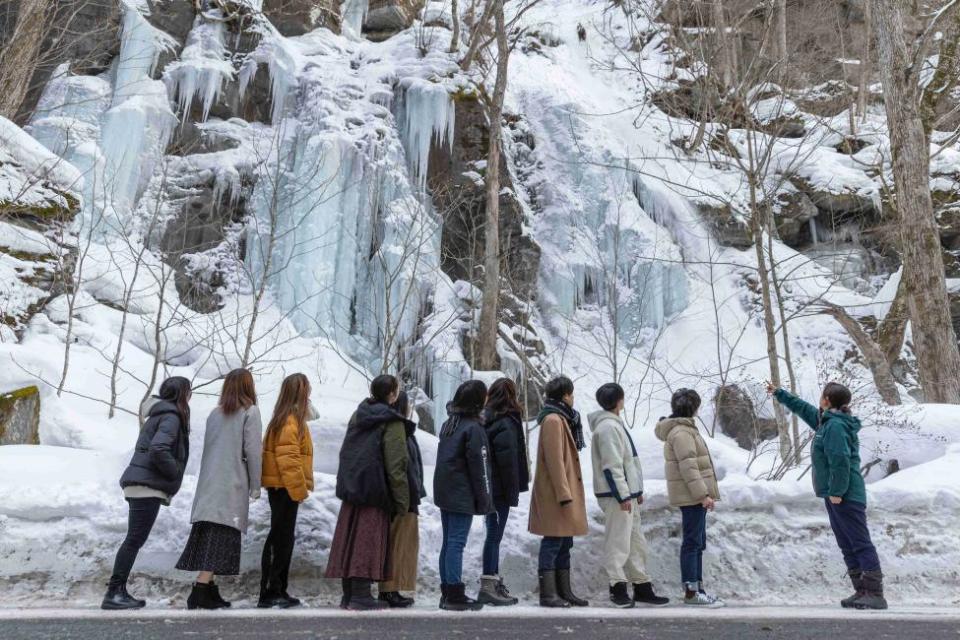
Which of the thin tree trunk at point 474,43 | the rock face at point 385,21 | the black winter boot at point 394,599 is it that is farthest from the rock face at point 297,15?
the black winter boot at point 394,599

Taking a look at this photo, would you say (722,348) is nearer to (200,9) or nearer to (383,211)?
(383,211)

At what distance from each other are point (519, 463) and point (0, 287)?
7.75 metres

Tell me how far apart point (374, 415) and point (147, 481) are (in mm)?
1222

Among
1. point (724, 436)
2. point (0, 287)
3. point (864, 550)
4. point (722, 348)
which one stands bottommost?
point (864, 550)

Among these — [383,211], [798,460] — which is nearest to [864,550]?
[798,460]

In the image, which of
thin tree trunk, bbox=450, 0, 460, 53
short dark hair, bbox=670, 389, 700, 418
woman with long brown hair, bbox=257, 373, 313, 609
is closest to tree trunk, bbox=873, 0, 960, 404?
short dark hair, bbox=670, 389, 700, 418

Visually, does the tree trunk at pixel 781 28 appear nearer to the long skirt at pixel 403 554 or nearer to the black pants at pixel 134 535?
the long skirt at pixel 403 554

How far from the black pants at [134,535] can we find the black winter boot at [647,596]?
2.74 metres

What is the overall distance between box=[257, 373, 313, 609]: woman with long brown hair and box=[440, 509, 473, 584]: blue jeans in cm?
80

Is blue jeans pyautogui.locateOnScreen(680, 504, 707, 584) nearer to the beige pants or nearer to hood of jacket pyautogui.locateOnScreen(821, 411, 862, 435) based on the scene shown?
the beige pants

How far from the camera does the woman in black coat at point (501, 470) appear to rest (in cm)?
398

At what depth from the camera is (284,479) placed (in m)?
3.87

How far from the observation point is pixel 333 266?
486 inches

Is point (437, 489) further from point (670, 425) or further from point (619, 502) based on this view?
point (670, 425)
